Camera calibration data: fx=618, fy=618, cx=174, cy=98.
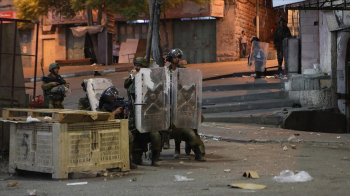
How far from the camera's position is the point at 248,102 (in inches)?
709

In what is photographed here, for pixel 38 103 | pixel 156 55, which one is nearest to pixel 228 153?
pixel 38 103

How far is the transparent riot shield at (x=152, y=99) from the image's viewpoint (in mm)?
9398

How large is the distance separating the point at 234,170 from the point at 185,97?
1670 mm

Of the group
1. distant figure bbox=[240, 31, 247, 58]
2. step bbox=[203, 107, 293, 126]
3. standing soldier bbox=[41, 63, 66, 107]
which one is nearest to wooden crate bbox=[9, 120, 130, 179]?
standing soldier bbox=[41, 63, 66, 107]

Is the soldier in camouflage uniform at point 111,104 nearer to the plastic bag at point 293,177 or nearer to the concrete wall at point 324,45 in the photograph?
the plastic bag at point 293,177

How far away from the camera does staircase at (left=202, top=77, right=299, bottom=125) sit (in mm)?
15820

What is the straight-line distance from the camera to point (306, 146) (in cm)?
1194

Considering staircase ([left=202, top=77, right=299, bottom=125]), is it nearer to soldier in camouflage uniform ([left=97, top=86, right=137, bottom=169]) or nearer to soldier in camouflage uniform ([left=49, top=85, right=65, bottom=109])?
soldier in camouflage uniform ([left=49, top=85, right=65, bottom=109])

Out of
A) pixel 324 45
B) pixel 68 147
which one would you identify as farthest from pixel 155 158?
pixel 324 45

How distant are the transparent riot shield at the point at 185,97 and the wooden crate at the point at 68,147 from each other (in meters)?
1.39

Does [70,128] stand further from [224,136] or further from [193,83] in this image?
[224,136]

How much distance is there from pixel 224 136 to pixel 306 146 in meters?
2.02

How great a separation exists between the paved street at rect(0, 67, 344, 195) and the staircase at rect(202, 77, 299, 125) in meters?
1.95

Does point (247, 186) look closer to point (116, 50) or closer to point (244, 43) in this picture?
point (244, 43)
